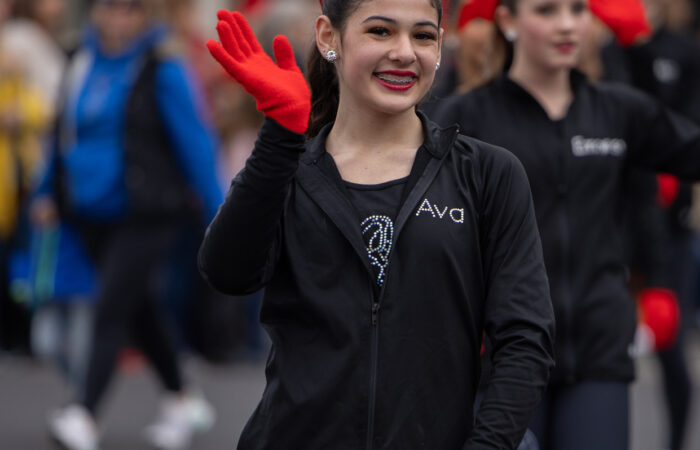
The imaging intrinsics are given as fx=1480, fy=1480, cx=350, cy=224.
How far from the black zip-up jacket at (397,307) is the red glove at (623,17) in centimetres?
232

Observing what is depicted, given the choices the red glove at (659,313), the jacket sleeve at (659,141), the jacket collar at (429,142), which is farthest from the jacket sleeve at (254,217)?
the red glove at (659,313)

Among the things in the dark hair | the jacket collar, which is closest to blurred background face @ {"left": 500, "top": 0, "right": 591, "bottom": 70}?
the dark hair

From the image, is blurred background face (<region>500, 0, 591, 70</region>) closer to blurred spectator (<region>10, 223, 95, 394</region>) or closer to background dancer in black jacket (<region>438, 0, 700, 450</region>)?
background dancer in black jacket (<region>438, 0, 700, 450</region>)

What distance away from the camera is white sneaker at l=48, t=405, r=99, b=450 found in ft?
22.7

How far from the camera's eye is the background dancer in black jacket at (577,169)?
14.7 feet

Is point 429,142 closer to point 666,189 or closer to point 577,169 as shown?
point 577,169

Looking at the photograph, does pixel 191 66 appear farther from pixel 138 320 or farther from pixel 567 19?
pixel 567 19

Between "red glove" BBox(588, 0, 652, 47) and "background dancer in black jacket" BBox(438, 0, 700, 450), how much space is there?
0.67 metres

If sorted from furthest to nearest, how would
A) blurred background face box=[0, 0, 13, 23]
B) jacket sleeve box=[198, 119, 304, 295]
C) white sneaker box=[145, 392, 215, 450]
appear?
blurred background face box=[0, 0, 13, 23], white sneaker box=[145, 392, 215, 450], jacket sleeve box=[198, 119, 304, 295]

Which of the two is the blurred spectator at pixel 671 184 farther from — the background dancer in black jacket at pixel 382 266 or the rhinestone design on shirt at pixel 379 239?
the rhinestone design on shirt at pixel 379 239

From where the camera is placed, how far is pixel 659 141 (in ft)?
15.6

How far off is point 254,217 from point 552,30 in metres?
1.86

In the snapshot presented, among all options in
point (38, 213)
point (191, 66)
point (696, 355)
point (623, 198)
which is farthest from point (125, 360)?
point (623, 198)

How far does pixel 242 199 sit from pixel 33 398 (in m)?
6.40
